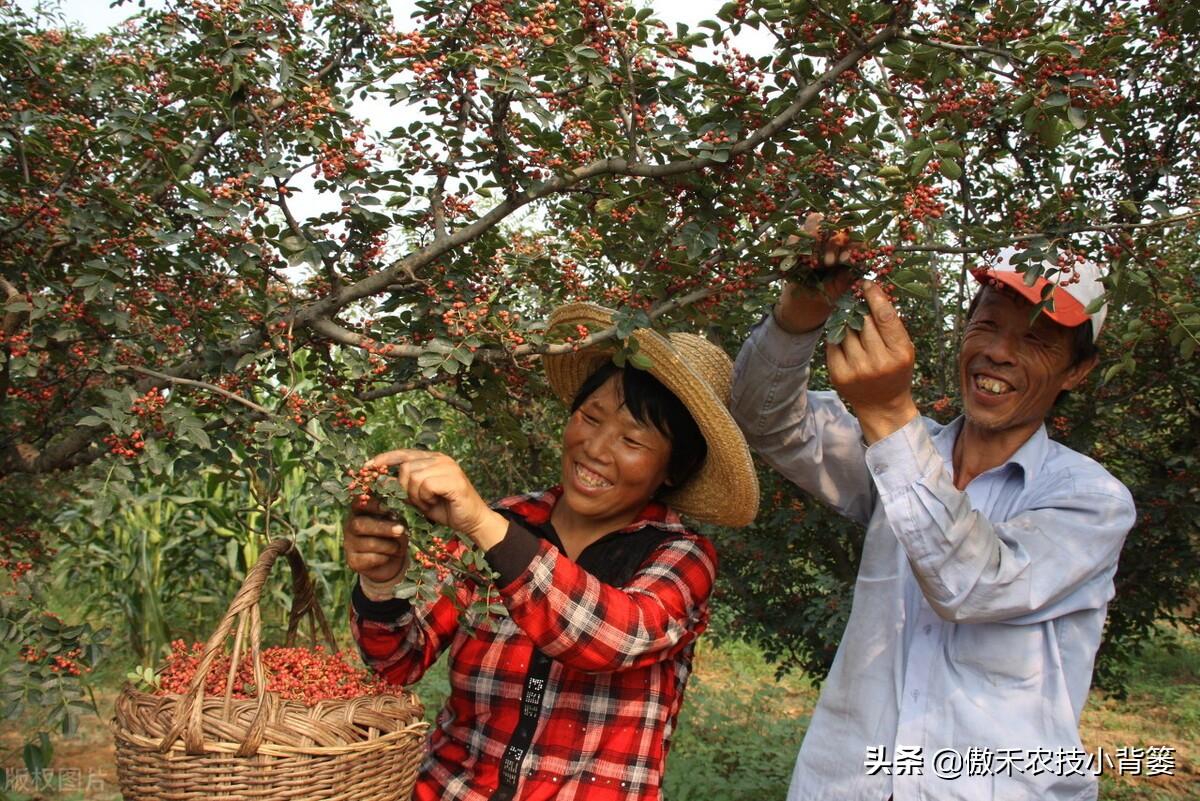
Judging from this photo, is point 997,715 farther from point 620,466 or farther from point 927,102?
point 927,102

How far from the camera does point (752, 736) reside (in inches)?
188

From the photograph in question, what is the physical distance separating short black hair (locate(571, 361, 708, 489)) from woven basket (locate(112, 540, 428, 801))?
2.42 ft

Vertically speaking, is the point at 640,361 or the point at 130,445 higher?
the point at 640,361

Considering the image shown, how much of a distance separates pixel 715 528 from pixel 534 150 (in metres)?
2.26

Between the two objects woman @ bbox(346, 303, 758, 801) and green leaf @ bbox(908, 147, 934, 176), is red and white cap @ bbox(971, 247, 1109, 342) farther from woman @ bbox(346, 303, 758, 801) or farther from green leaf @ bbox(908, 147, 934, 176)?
woman @ bbox(346, 303, 758, 801)

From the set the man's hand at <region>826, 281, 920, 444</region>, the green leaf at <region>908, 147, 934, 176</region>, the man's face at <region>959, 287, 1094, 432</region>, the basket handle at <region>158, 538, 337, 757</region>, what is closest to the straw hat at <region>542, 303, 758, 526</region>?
the man's hand at <region>826, 281, 920, 444</region>

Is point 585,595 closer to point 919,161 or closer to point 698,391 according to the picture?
point 698,391

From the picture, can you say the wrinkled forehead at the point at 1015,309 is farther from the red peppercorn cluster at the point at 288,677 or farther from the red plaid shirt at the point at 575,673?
the red peppercorn cluster at the point at 288,677

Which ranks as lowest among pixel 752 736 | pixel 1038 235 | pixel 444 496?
pixel 752 736

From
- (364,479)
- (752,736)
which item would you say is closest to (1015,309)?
(364,479)

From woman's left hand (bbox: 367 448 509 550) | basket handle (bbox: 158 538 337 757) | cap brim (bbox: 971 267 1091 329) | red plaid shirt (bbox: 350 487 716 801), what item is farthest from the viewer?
cap brim (bbox: 971 267 1091 329)

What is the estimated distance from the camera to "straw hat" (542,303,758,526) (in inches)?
77.2

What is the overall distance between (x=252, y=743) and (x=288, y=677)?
213 mm

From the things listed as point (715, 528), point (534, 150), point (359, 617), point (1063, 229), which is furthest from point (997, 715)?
point (715, 528)
